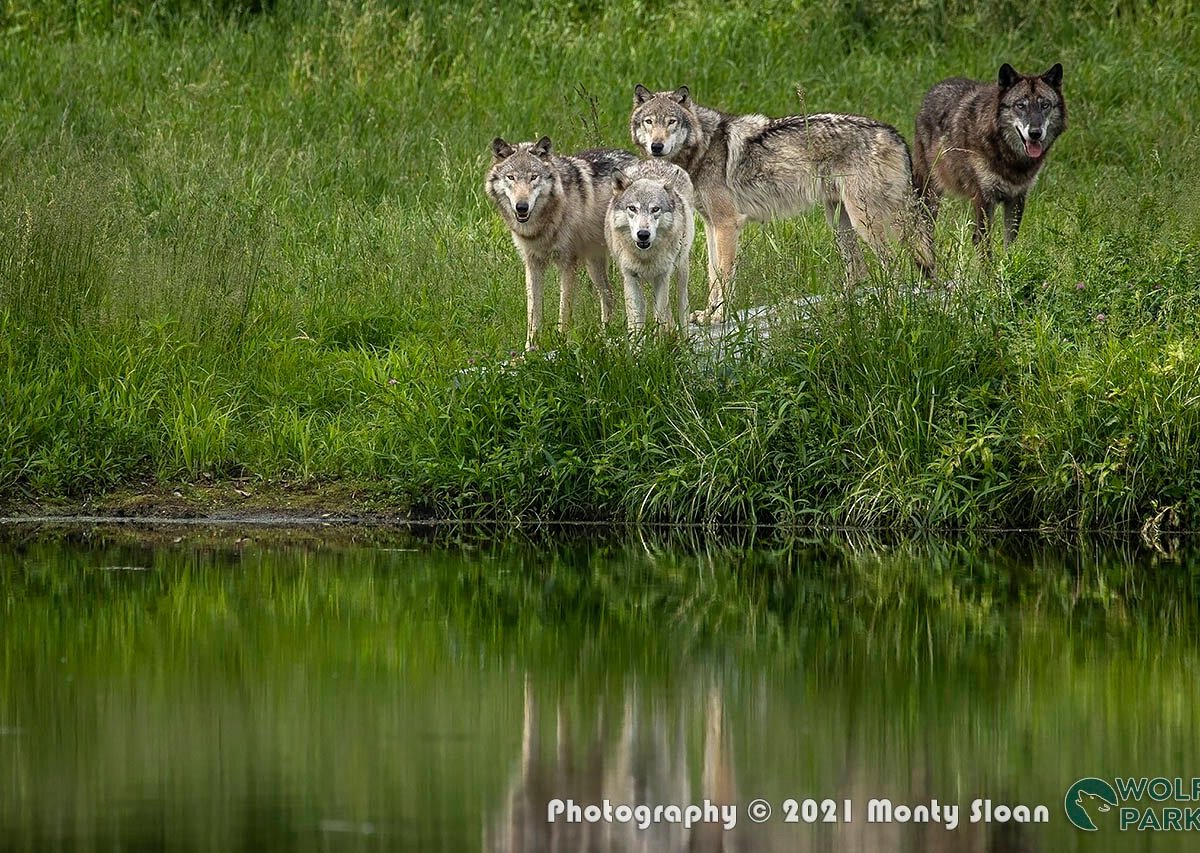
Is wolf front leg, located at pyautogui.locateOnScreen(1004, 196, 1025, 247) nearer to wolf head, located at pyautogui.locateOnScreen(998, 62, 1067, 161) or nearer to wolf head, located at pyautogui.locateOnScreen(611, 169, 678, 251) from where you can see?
wolf head, located at pyautogui.locateOnScreen(998, 62, 1067, 161)

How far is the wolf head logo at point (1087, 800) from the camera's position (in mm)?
5621

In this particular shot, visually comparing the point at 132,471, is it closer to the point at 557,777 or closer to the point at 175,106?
the point at 557,777

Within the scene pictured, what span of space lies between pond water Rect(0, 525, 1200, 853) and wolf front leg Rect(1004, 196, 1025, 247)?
12.1ft

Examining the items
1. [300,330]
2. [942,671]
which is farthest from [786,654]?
[300,330]

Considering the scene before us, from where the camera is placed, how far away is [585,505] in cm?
1069

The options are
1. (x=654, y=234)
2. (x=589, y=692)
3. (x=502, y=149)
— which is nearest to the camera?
(x=589, y=692)

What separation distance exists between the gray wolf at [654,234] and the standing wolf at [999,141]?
86.0 inches

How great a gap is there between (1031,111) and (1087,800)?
791 cm

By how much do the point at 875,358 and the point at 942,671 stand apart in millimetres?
3275

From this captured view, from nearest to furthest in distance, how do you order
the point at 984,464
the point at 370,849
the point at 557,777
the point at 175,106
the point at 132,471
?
the point at 370,849 → the point at 557,777 → the point at 984,464 → the point at 132,471 → the point at 175,106

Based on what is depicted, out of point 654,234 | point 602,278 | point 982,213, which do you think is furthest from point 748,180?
point 654,234

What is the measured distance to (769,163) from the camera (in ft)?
41.9

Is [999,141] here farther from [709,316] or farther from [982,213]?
[709,316]

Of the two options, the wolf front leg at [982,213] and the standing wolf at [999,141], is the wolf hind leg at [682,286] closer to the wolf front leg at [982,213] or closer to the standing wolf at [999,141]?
the standing wolf at [999,141]
